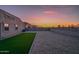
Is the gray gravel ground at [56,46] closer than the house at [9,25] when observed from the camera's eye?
Yes

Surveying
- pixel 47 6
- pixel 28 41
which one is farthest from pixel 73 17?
pixel 28 41

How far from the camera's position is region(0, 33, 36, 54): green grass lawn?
664 centimetres

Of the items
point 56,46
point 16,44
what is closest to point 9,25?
point 16,44

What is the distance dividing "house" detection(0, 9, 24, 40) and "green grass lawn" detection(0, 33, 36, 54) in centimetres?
40

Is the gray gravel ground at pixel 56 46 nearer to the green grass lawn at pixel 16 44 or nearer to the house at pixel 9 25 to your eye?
the green grass lawn at pixel 16 44

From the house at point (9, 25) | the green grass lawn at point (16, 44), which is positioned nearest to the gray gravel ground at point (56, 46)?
the green grass lawn at point (16, 44)

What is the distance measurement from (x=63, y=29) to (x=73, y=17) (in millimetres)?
930

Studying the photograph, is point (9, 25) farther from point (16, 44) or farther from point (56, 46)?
point (56, 46)

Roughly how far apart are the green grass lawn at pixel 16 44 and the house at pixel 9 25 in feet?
1.32

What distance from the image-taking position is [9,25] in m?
8.49

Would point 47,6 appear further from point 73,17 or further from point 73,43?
point 73,43

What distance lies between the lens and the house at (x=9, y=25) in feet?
24.9

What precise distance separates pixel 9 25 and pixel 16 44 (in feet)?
6.07

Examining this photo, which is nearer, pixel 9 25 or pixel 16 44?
pixel 16 44
